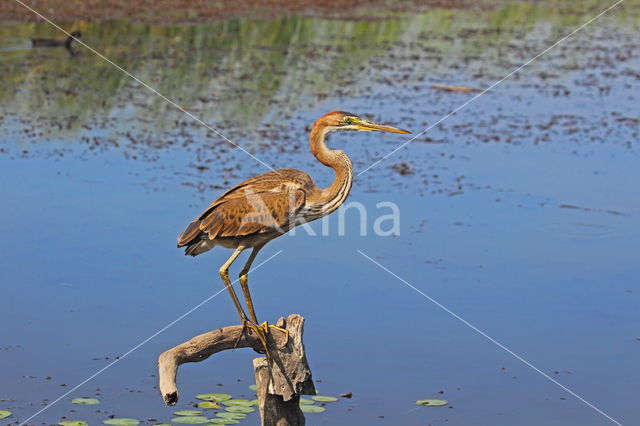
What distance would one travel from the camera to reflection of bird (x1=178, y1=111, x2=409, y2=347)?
631 centimetres

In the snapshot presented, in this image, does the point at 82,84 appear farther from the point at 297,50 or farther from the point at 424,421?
the point at 424,421

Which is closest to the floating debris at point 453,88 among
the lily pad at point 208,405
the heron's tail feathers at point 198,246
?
the lily pad at point 208,405

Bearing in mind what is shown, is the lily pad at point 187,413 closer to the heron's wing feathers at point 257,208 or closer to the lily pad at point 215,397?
the lily pad at point 215,397

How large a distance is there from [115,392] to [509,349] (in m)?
3.46

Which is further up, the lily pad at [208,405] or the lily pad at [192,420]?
the lily pad at [208,405]

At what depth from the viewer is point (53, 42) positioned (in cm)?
2242

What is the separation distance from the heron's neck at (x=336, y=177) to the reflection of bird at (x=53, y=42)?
16.7 m

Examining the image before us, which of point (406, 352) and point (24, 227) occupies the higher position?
point (24, 227)

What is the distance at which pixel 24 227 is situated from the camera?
11.4 meters

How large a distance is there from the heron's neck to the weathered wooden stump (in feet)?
2.59

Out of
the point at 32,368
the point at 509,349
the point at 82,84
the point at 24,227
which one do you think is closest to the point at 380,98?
the point at 82,84

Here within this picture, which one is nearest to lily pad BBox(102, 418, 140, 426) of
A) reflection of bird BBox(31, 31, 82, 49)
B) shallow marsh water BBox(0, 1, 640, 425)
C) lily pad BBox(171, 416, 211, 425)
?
Result: shallow marsh water BBox(0, 1, 640, 425)

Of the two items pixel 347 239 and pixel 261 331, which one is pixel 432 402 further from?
pixel 347 239

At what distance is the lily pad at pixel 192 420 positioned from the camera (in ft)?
23.4
